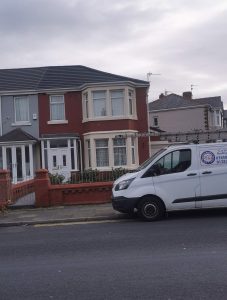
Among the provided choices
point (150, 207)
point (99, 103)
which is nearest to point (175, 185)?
point (150, 207)

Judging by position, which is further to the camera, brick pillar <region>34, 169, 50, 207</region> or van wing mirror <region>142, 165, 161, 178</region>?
brick pillar <region>34, 169, 50, 207</region>

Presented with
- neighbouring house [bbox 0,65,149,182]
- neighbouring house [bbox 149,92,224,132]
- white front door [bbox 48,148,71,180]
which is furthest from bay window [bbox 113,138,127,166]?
neighbouring house [bbox 149,92,224,132]

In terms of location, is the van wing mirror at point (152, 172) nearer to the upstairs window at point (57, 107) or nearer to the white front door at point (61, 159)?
the white front door at point (61, 159)

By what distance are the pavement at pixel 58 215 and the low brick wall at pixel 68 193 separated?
13.7 inches

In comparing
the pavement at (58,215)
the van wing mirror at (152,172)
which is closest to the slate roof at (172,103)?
the pavement at (58,215)

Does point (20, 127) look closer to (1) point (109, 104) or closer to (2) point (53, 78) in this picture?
(2) point (53, 78)

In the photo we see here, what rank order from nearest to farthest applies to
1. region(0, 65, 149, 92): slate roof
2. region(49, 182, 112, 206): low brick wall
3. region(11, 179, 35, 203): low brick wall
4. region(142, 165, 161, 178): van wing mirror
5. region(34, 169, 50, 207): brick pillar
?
region(142, 165, 161, 178): van wing mirror < region(34, 169, 50, 207): brick pillar < region(49, 182, 112, 206): low brick wall < region(11, 179, 35, 203): low brick wall < region(0, 65, 149, 92): slate roof

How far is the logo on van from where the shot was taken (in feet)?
41.3

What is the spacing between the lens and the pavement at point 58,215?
13.1m

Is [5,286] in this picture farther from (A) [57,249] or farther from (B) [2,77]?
(B) [2,77]

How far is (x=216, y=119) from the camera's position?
5788 cm

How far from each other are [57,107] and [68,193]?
16470 millimetres

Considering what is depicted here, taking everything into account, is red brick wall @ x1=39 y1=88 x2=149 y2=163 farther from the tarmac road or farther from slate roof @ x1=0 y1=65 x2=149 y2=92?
the tarmac road

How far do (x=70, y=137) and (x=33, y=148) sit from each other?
253 cm
